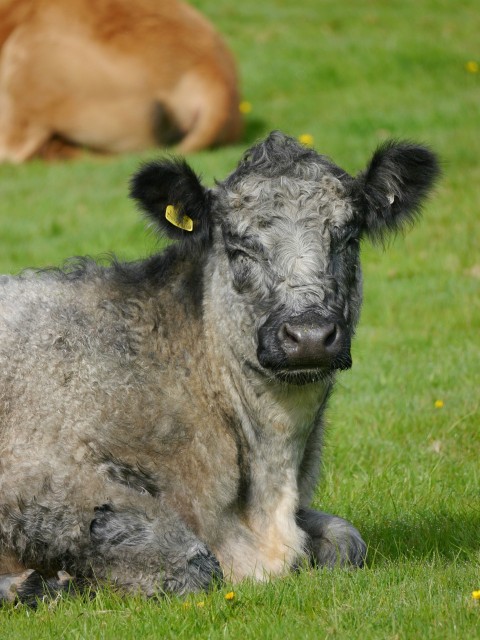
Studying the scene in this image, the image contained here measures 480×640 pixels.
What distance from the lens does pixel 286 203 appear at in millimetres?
6848

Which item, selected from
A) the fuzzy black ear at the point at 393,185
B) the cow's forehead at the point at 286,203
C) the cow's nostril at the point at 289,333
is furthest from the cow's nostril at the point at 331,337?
the fuzzy black ear at the point at 393,185

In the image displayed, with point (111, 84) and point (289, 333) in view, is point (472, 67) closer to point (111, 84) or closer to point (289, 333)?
point (111, 84)

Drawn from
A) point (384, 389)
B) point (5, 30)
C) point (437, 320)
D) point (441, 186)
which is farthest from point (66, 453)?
point (5, 30)

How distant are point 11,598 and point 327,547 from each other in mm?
1919

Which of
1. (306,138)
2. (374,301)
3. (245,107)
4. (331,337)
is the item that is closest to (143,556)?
(331,337)

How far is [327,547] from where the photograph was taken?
713 centimetres

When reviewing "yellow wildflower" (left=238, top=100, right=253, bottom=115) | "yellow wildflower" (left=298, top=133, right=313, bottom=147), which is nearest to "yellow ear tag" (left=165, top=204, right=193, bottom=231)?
"yellow wildflower" (left=298, top=133, right=313, bottom=147)

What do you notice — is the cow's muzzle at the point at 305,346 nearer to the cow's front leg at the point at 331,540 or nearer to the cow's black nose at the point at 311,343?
the cow's black nose at the point at 311,343

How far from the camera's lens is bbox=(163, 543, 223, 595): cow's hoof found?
20.5ft

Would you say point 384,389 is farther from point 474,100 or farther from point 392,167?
point 474,100

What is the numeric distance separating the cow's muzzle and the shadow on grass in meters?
1.24

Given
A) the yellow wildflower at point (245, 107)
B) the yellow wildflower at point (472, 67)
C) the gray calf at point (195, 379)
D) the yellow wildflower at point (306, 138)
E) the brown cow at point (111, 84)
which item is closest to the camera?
the gray calf at point (195, 379)

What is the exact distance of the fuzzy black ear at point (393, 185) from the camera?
723 cm

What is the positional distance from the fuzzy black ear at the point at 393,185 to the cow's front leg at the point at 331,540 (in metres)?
1.72
